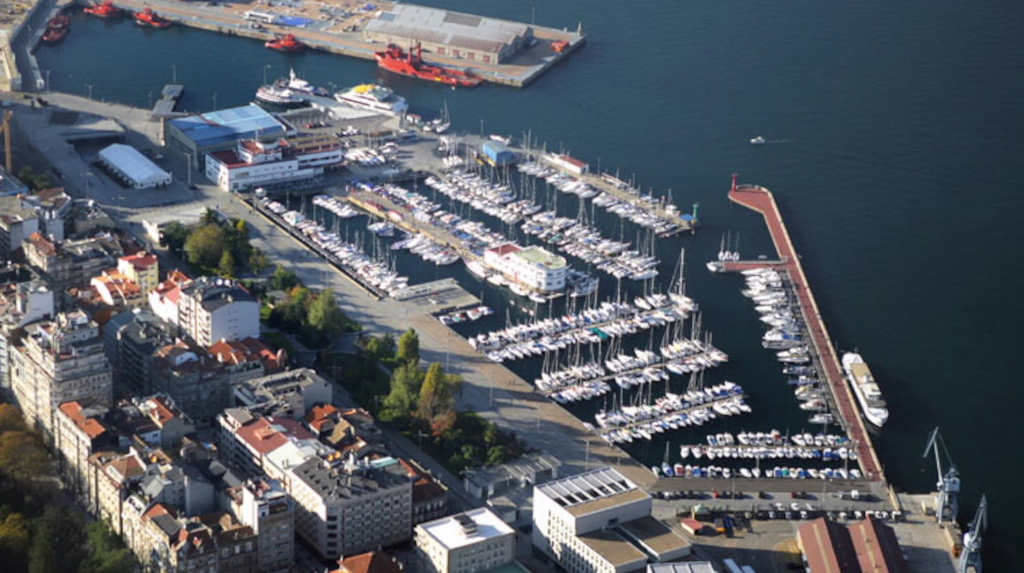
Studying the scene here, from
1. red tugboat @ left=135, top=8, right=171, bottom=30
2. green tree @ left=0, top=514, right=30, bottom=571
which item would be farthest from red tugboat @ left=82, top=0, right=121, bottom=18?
green tree @ left=0, top=514, right=30, bottom=571

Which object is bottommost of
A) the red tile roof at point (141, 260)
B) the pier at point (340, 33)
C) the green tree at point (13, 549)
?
the green tree at point (13, 549)

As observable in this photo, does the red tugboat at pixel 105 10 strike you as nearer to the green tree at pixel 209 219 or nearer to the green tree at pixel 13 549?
the green tree at pixel 209 219

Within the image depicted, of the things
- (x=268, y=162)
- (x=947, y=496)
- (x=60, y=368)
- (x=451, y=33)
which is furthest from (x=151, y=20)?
(x=947, y=496)

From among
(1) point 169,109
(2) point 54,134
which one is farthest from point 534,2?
(2) point 54,134

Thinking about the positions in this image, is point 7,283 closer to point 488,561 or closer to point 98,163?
point 98,163

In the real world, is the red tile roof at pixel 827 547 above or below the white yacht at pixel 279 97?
below

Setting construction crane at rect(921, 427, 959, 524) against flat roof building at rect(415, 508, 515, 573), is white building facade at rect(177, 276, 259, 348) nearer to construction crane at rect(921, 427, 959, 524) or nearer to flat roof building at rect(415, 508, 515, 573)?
flat roof building at rect(415, 508, 515, 573)

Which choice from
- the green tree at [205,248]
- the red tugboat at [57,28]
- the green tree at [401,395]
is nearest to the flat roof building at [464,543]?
the green tree at [401,395]
